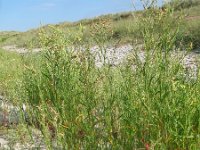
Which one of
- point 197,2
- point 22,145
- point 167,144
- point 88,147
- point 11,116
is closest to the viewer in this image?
point 167,144

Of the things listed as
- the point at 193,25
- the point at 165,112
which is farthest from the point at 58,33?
the point at 193,25

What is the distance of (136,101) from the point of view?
3.61m

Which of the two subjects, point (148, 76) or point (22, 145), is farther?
point (22, 145)

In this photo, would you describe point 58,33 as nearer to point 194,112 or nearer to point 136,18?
point 136,18

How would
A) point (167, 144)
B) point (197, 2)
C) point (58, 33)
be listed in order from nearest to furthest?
point (167, 144) → point (58, 33) → point (197, 2)

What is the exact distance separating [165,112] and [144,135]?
0.95 ft

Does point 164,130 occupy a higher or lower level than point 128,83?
lower

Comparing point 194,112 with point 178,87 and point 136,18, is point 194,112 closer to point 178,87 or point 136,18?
point 178,87

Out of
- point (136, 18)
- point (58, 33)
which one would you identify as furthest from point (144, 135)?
point (58, 33)

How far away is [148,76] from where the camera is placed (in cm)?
354

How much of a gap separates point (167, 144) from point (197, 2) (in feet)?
132

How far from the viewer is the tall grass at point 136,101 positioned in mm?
3400

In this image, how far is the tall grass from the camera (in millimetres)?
3400

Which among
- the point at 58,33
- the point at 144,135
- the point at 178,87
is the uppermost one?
the point at 58,33
